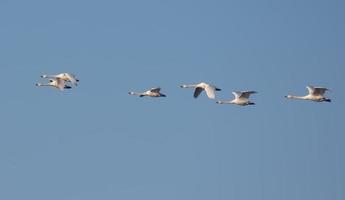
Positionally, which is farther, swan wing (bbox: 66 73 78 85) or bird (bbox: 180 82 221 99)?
bird (bbox: 180 82 221 99)

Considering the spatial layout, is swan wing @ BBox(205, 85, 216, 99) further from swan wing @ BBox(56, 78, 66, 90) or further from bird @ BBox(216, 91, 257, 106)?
swan wing @ BBox(56, 78, 66, 90)

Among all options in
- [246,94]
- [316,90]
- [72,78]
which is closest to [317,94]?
[316,90]

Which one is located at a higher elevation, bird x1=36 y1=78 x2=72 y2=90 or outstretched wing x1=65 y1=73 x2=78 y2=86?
bird x1=36 y1=78 x2=72 y2=90

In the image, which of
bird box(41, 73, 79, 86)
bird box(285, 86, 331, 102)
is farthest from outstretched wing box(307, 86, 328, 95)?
bird box(41, 73, 79, 86)

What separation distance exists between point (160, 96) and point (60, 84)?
7.02 meters

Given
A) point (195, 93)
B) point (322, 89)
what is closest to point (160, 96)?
point (195, 93)

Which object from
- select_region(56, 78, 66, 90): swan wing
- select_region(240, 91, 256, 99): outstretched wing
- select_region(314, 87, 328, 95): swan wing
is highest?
select_region(56, 78, 66, 90): swan wing

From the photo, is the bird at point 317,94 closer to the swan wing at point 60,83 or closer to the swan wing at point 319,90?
the swan wing at point 319,90

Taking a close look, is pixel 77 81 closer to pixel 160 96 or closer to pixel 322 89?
pixel 160 96

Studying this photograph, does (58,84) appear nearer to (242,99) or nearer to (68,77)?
(68,77)

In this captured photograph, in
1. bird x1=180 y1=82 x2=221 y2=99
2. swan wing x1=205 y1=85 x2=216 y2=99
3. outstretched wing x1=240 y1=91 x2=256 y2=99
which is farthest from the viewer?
outstretched wing x1=240 y1=91 x2=256 y2=99

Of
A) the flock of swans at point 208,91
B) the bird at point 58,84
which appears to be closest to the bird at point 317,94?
the flock of swans at point 208,91

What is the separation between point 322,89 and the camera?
126 metres

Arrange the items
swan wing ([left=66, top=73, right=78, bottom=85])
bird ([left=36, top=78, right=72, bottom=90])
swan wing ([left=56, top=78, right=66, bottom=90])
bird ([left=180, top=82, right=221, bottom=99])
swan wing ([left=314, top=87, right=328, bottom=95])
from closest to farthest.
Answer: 1. swan wing ([left=66, top=73, right=78, bottom=85])
2. swan wing ([left=314, top=87, right=328, bottom=95])
3. bird ([left=180, top=82, right=221, bottom=99])
4. bird ([left=36, top=78, right=72, bottom=90])
5. swan wing ([left=56, top=78, right=66, bottom=90])
